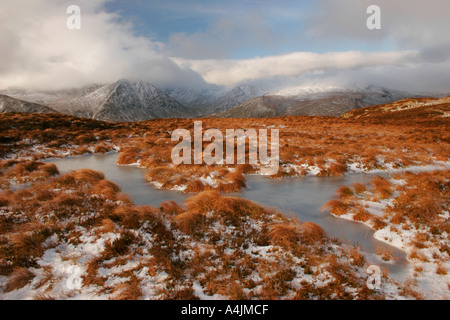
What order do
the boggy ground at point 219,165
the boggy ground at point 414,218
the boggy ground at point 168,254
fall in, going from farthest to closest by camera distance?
the boggy ground at point 219,165
the boggy ground at point 414,218
the boggy ground at point 168,254

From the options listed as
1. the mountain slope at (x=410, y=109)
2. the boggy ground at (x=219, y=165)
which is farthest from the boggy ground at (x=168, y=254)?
the mountain slope at (x=410, y=109)

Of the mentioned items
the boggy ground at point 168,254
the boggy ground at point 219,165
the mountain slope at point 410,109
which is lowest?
the boggy ground at point 168,254

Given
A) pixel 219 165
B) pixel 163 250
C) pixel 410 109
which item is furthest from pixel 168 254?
pixel 410 109

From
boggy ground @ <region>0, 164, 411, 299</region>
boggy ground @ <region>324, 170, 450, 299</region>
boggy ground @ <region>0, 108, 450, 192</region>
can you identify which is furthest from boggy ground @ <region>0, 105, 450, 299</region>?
boggy ground @ <region>0, 108, 450, 192</region>

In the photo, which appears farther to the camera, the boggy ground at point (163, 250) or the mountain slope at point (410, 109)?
the mountain slope at point (410, 109)

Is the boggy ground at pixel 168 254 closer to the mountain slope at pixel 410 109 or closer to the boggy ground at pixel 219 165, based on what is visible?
the boggy ground at pixel 219 165

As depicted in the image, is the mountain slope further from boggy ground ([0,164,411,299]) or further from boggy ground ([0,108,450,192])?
boggy ground ([0,164,411,299])

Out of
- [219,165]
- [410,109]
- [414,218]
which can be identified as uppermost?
[410,109]

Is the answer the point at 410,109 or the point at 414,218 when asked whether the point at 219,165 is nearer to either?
the point at 414,218

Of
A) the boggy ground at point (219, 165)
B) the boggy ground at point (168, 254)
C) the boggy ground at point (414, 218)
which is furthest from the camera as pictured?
the boggy ground at point (219, 165)

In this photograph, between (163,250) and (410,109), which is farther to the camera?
(410,109)

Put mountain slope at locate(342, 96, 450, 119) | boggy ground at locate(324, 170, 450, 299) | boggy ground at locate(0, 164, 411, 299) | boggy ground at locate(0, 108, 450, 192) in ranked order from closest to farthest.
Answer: boggy ground at locate(0, 164, 411, 299) → boggy ground at locate(324, 170, 450, 299) → boggy ground at locate(0, 108, 450, 192) → mountain slope at locate(342, 96, 450, 119)

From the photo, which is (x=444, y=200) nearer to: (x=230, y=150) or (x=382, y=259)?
(x=382, y=259)
